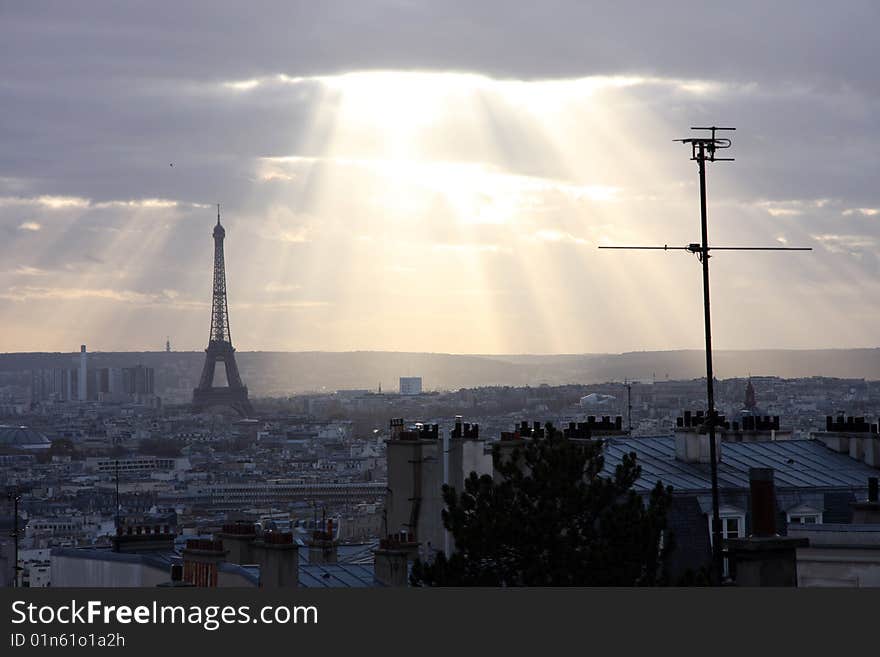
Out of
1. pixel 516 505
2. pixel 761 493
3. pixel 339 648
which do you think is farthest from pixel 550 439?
pixel 339 648

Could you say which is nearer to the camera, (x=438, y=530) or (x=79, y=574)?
(x=438, y=530)

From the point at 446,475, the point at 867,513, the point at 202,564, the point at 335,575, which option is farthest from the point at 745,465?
the point at 202,564

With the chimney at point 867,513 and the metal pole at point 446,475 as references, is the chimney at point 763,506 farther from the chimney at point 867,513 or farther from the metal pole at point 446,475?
the metal pole at point 446,475

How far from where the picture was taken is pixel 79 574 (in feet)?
90.9

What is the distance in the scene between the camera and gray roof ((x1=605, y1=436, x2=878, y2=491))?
2511 centimetres

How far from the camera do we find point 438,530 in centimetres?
2519

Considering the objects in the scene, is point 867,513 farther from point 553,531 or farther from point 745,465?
point 745,465

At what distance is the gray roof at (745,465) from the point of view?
25.1 metres

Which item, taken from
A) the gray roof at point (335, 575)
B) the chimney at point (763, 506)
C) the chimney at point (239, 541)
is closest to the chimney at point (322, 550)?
the chimney at point (239, 541)

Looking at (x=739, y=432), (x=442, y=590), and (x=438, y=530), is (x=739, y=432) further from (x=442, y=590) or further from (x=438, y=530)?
(x=442, y=590)

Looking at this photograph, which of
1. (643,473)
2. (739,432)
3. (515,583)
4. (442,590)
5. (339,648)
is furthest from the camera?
(739,432)

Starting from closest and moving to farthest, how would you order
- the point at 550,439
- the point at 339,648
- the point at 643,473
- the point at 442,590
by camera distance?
the point at 339,648, the point at 442,590, the point at 550,439, the point at 643,473

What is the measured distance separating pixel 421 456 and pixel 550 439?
5793 mm

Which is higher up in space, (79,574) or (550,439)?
(550,439)
